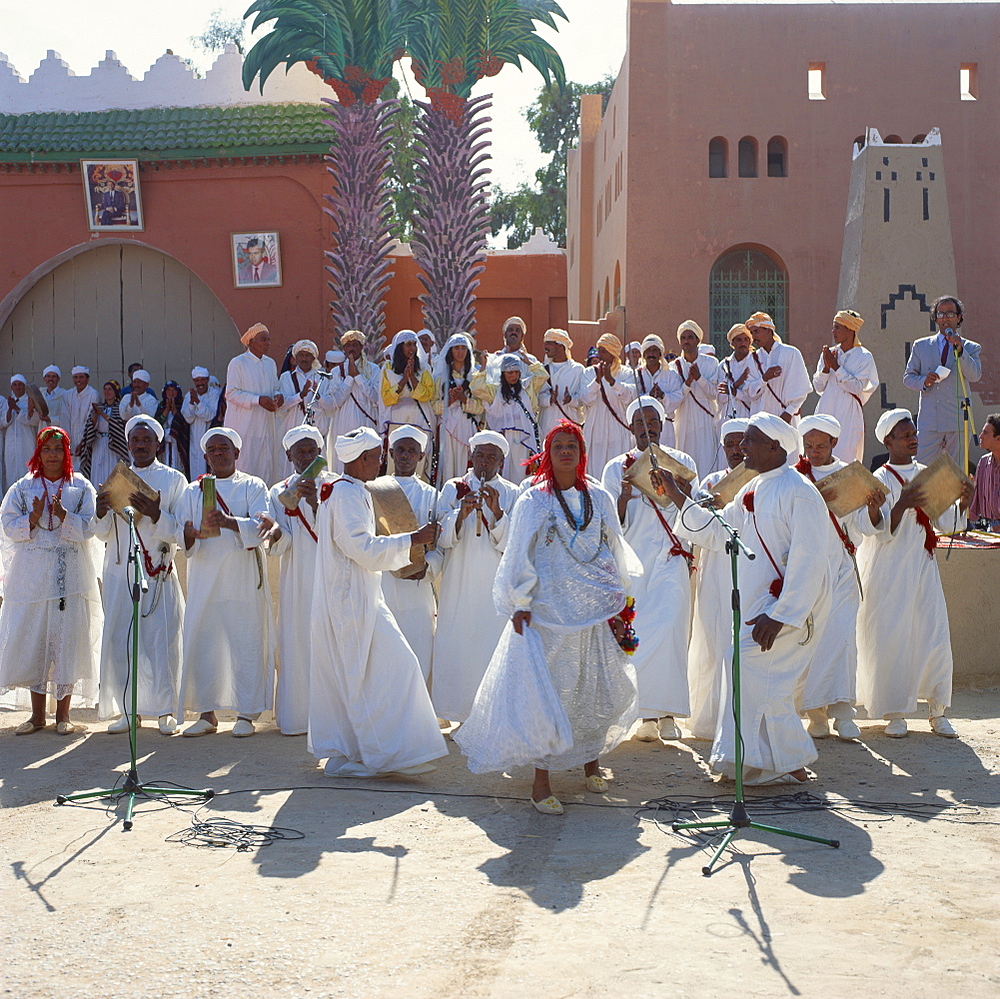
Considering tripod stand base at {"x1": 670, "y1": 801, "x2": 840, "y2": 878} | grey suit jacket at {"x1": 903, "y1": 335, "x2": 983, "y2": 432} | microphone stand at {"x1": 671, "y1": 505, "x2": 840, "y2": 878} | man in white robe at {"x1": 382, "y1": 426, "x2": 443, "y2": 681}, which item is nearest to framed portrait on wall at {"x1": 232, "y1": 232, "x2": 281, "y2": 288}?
grey suit jacket at {"x1": 903, "y1": 335, "x2": 983, "y2": 432}

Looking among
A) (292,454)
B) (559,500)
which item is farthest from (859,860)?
(292,454)

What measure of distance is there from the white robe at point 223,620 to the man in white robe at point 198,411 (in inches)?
258

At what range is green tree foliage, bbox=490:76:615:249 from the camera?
125 ft

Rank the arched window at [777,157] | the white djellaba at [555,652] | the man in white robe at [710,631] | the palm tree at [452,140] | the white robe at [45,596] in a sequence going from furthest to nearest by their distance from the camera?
the arched window at [777,157], the palm tree at [452,140], the white robe at [45,596], the man in white robe at [710,631], the white djellaba at [555,652]

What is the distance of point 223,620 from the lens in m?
7.76

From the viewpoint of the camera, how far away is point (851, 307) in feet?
46.0

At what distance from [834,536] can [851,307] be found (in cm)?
765

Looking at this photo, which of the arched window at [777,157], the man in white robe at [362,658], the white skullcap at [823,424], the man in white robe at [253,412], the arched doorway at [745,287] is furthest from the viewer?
the arched doorway at [745,287]

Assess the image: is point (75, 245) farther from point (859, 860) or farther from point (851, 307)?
point (859, 860)

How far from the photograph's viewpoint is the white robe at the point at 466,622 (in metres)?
7.59

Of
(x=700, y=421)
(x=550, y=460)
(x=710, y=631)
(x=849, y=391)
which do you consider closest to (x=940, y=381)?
(x=849, y=391)

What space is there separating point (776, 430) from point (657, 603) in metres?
1.72

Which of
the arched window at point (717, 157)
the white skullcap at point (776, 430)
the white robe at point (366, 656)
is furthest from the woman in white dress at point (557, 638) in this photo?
the arched window at point (717, 157)

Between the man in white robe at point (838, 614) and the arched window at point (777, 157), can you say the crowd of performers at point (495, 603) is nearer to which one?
the man in white robe at point (838, 614)
